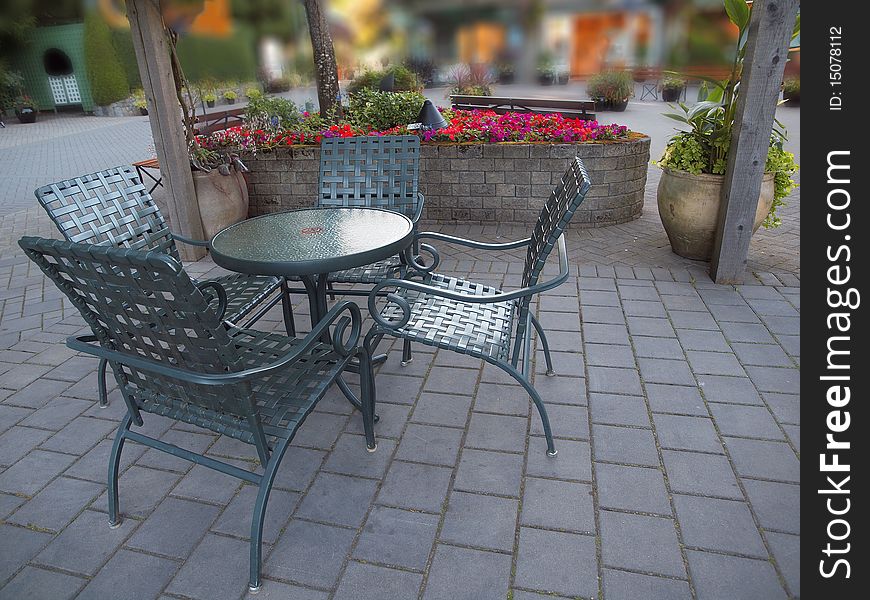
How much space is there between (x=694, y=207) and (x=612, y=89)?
10.8 meters

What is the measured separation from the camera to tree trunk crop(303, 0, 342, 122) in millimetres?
7297

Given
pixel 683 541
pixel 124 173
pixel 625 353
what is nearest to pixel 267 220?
pixel 124 173

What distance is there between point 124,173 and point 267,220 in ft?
2.18

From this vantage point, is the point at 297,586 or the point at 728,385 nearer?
the point at 297,586

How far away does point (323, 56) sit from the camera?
742 cm

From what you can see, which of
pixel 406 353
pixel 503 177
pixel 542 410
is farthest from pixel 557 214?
pixel 503 177

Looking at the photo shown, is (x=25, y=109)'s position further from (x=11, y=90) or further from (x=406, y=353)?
(x=406, y=353)

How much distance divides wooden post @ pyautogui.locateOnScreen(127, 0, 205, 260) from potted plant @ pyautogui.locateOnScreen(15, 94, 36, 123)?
14999 mm

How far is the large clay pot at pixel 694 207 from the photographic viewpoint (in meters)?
3.58

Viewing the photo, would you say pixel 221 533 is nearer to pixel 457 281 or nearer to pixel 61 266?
pixel 61 266

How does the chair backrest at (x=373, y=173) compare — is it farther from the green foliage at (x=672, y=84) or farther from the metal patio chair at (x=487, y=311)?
the green foliage at (x=672, y=84)

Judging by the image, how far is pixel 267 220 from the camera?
102 inches

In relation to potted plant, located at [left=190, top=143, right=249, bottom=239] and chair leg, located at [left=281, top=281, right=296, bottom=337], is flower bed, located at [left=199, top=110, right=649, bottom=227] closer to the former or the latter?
potted plant, located at [left=190, top=143, right=249, bottom=239]

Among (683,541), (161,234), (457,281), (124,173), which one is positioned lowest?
(683,541)
